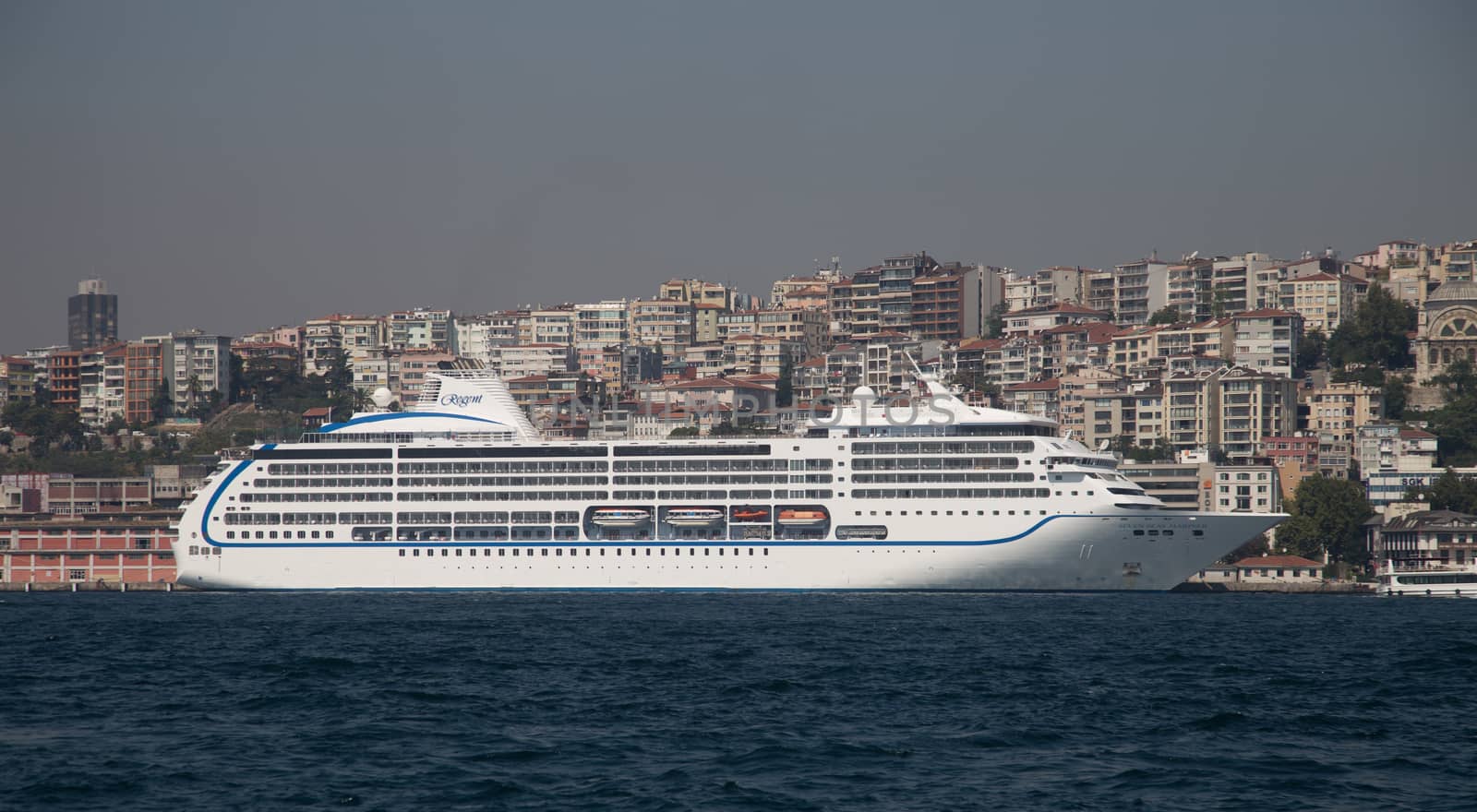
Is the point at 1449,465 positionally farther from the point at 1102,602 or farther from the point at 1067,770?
the point at 1067,770

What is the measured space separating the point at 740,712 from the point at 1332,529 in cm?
4633

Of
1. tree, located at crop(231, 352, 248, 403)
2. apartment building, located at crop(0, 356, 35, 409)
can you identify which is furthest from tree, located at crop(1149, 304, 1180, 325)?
apartment building, located at crop(0, 356, 35, 409)

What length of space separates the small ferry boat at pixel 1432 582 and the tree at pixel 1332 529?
6.62 metres

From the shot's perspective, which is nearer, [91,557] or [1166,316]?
[91,557]

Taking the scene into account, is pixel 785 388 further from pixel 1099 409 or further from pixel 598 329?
pixel 1099 409

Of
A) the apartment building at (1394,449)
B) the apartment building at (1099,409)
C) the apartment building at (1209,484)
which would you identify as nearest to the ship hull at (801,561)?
the apartment building at (1209,484)

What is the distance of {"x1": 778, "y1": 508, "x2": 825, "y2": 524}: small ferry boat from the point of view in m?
56.6

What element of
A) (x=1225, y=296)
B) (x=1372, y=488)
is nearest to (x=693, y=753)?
(x=1372, y=488)

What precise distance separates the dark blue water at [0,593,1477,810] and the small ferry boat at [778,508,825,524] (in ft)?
35.1

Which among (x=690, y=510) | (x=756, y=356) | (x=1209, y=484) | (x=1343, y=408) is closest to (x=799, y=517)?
(x=690, y=510)

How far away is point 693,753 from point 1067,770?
5008mm

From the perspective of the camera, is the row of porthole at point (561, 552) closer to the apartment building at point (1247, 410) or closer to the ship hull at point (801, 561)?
the ship hull at point (801, 561)

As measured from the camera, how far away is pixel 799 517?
56844 millimetres

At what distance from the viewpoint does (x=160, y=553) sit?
70.4 meters
